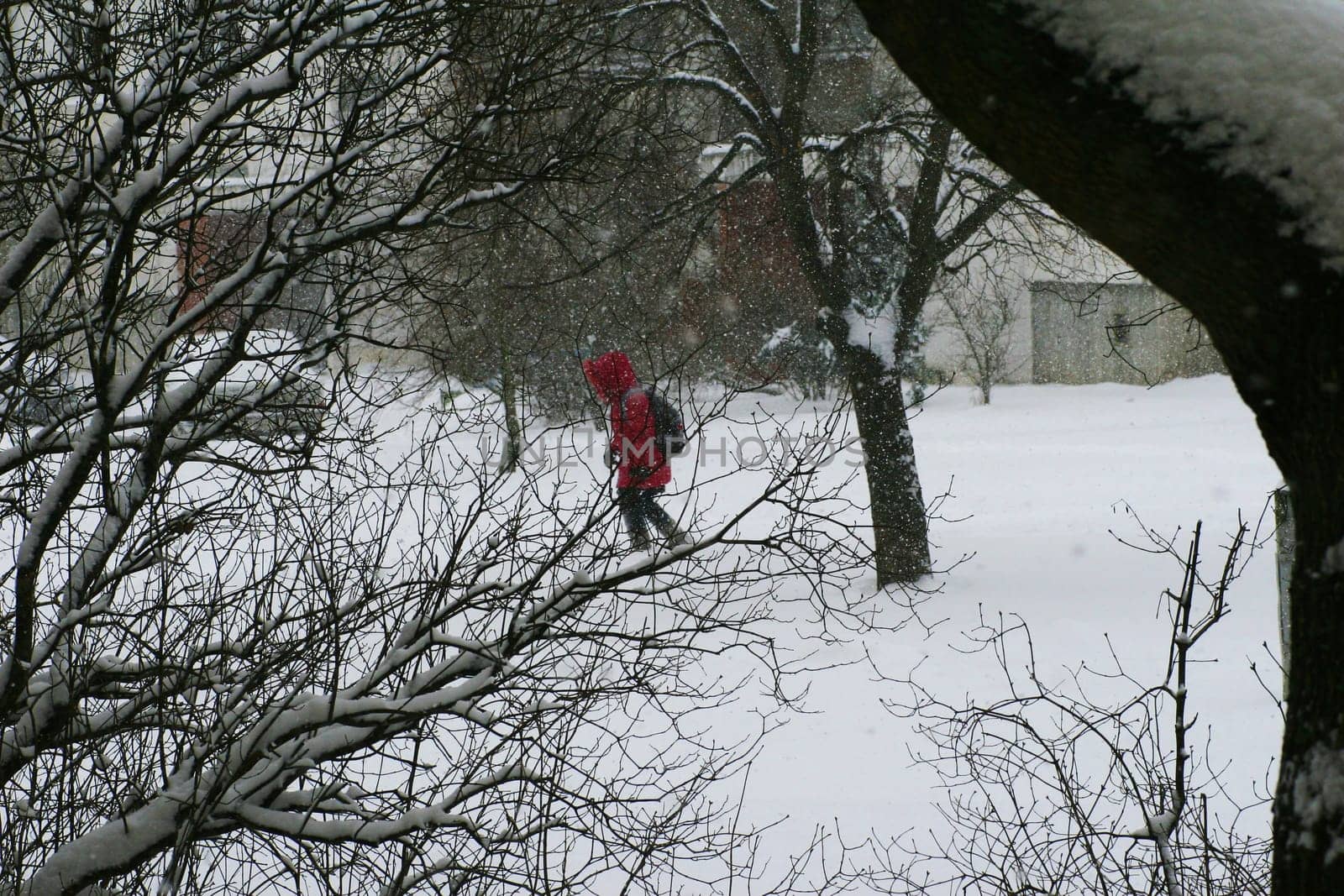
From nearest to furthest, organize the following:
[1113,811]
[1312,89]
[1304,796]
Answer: [1312,89]
[1304,796]
[1113,811]

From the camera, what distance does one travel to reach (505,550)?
13.7ft

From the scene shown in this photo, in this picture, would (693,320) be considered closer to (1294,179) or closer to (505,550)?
(505,550)

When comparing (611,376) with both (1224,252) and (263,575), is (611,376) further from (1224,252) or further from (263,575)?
(1224,252)

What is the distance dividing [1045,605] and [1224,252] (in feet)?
24.8

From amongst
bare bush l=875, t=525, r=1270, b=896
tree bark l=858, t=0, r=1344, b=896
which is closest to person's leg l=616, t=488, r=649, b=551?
bare bush l=875, t=525, r=1270, b=896

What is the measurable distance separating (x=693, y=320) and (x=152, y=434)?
18.2m

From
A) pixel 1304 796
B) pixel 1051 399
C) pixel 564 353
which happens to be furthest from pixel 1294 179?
pixel 1051 399

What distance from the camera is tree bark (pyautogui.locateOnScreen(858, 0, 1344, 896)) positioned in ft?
5.05

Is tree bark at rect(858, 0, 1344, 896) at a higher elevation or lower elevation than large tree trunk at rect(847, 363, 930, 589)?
higher

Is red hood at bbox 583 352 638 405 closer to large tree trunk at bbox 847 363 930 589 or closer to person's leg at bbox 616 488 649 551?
person's leg at bbox 616 488 649 551

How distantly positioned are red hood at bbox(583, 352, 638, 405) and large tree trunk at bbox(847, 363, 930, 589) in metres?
2.52

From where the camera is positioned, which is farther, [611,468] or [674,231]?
[674,231]

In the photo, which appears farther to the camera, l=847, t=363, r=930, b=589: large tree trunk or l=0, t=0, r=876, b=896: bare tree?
l=847, t=363, r=930, b=589: large tree trunk

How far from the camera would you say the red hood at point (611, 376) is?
491 cm
